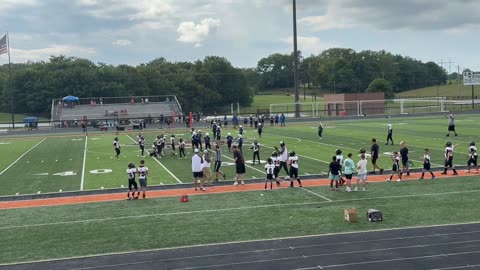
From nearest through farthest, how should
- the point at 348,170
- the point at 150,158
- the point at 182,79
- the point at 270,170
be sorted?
1. the point at 348,170
2. the point at 270,170
3. the point at 150,158
4. the point at 182,79

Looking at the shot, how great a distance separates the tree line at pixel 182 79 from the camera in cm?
9825

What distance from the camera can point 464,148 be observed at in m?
30.7

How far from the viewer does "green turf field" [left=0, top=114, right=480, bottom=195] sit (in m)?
23.8

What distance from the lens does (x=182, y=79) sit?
10331 cm

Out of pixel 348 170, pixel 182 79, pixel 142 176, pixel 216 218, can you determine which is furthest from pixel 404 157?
pixel 182 79

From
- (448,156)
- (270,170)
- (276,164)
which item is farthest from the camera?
(448,156)

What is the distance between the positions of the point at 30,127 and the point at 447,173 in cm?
5538

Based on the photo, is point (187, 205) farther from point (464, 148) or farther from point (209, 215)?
point (464, 148)

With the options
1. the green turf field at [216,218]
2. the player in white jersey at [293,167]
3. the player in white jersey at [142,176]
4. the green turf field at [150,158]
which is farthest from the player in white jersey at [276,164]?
the player in white jersey at [142,176]

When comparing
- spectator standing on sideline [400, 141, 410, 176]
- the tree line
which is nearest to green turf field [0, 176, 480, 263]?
spectator standing on sideline [400, 141, 410, 176]

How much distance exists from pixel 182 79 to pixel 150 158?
73.1m

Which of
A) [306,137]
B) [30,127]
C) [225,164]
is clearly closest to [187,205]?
[225,164]

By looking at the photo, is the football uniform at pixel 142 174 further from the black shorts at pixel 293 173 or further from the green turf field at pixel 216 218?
the black shorts at pixel 293 173

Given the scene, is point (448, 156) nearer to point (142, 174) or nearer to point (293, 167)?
point (293, 167)
